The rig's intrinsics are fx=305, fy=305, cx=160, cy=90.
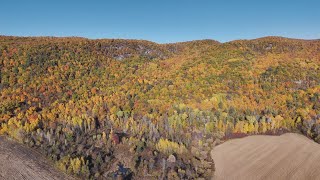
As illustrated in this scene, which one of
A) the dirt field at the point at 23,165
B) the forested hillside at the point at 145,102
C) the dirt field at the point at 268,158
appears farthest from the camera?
the forested hillside at the point at 145,102

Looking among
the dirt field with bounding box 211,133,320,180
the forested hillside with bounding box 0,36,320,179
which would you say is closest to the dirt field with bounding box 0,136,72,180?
the forested hillside with bounding box 0,36,320,179

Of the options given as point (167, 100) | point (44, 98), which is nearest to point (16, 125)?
point (44, 98)

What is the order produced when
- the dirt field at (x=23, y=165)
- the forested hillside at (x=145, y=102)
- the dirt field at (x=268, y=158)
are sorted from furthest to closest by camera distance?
1. the forested hillside at (x=145, y=102)
2. the dirt field at (x=268, y=158)
3. the dirt field at (x=23, y=165)

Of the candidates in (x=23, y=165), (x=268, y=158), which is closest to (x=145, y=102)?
(x=268, y=158)

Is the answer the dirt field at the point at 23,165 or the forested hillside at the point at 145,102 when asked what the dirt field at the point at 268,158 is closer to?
the forested hillside at the point at 145,102

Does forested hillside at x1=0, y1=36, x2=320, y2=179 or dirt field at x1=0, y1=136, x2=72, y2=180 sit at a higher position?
forested hillside at x1=0, y1=36, x2=320, y2=179

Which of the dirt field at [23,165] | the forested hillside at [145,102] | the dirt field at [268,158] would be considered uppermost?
the forested hillside at [145,102]

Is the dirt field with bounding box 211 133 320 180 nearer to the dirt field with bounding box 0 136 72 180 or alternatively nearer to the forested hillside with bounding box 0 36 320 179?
the forested hillside with bounding box 0 36 320 179

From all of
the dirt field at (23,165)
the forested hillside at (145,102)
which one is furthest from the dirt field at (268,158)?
the dirt field at (23,165)
